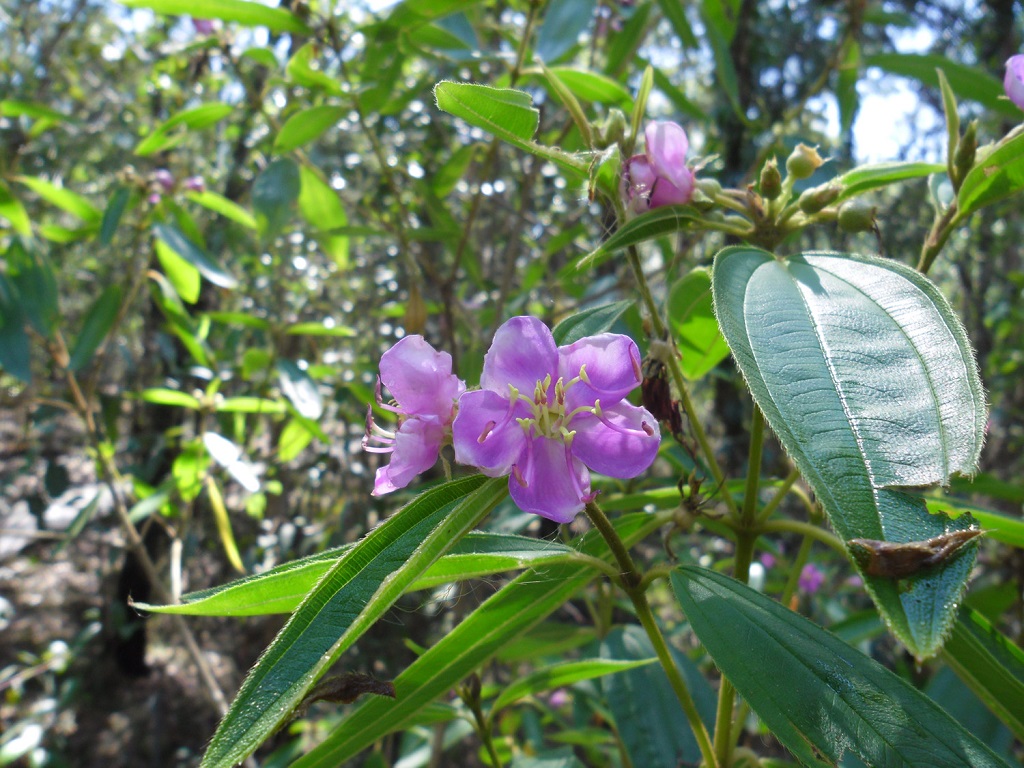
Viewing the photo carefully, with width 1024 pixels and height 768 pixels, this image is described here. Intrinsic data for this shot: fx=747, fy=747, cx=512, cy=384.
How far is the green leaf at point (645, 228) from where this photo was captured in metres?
0.71

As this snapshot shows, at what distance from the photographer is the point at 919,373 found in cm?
58

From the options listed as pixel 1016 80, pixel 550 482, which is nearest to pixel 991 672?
pixel 550 482

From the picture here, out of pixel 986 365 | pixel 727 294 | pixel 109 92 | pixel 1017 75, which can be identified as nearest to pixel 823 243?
pixel 986 365

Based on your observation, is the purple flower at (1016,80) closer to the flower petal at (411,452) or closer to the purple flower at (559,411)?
the purple flower at (559,411)

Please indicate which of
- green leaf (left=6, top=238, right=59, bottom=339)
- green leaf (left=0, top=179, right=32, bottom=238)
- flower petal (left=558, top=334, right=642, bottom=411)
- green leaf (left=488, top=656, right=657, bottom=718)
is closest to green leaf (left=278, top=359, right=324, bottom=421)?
green leaf (left=6, top=238, right=59, bottom=339)

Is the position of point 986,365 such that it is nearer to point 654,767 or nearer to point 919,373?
point 654,767

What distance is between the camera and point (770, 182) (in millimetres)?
829

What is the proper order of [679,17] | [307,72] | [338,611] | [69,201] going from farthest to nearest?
1. [69,201]
2. [679,17]
3. [307,72]
4. [338,611]

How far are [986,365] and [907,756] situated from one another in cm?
405

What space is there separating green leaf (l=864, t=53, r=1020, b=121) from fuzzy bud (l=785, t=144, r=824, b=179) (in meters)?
0.79

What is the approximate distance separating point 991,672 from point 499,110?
29.3 inches

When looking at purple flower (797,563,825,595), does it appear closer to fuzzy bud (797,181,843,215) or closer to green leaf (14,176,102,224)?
fuzzy bud (797,181,843,215)

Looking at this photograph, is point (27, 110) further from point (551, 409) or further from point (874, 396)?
point (874, 396)

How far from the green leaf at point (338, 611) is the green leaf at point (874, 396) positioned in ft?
0.84
